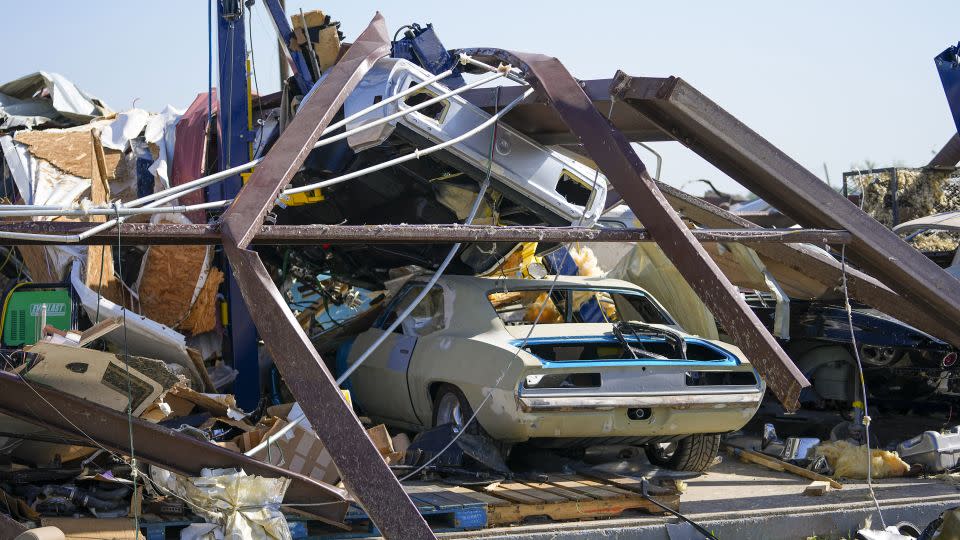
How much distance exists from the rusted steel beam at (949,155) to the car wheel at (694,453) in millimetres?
6948

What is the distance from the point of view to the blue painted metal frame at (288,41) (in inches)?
384

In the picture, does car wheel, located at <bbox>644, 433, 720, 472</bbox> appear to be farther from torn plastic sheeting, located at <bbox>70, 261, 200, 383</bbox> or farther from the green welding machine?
the green welding machine

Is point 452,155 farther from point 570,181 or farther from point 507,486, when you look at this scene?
point 507,486

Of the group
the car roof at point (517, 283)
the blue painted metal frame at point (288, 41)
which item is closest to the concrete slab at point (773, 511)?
the car roof at point (517, 283)

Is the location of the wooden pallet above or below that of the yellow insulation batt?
below

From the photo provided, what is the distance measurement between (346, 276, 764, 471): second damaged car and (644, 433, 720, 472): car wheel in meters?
0.01

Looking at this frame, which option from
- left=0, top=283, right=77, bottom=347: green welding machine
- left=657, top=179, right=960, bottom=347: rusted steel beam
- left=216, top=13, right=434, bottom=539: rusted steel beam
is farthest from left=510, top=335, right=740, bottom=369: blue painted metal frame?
left=0, top=283, right=77, bottom=347: green welding machine

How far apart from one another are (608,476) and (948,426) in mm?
4009

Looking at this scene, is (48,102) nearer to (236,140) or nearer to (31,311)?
(236,140)

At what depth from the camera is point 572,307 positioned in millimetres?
9047

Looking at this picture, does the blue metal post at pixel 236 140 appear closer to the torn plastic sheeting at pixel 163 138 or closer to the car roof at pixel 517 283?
the torn plastic sheeting at pixel 163 138

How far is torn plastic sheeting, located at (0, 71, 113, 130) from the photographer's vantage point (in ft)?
40.9

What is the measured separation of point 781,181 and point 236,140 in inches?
195

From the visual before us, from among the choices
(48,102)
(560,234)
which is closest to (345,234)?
(560,234)
